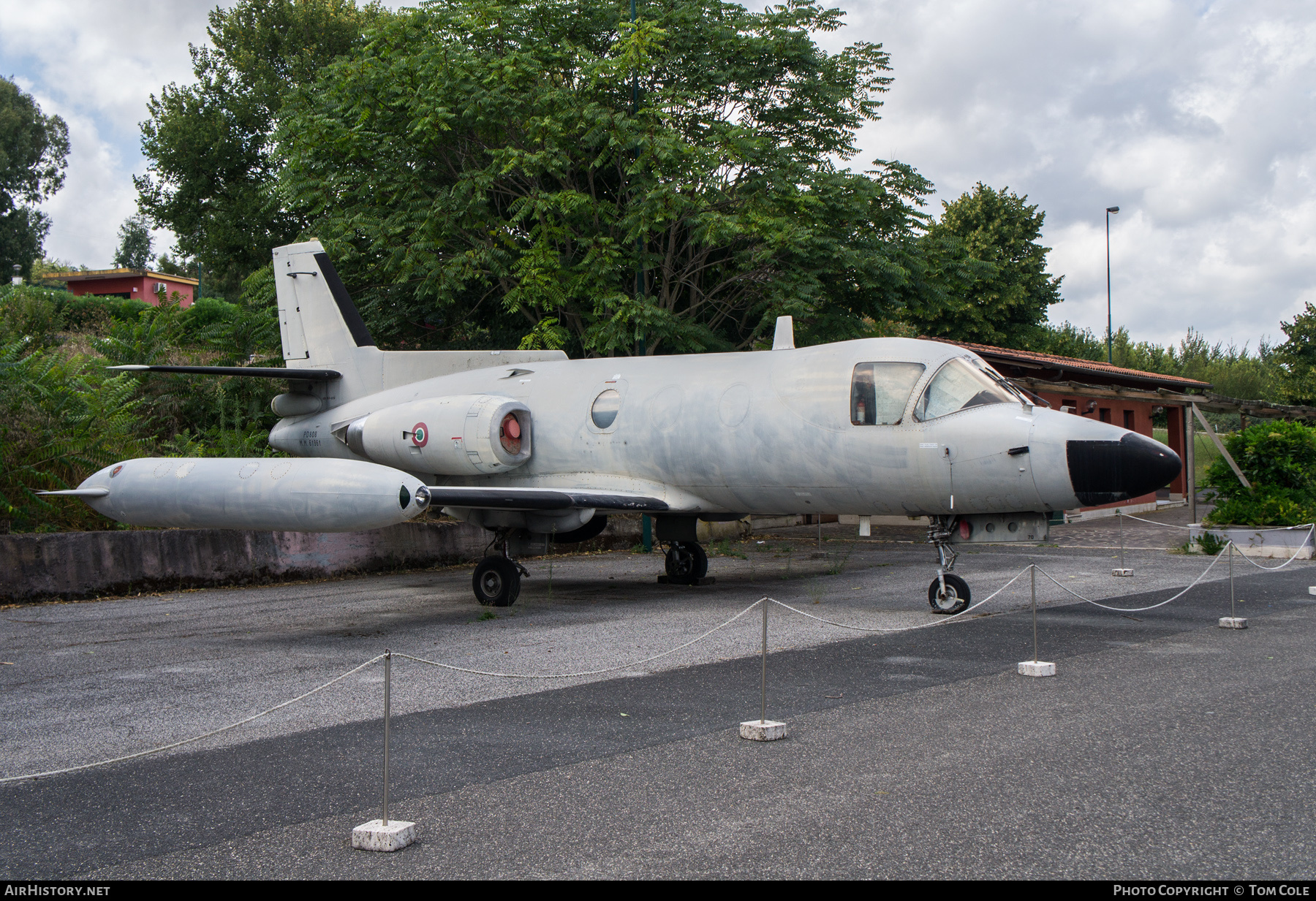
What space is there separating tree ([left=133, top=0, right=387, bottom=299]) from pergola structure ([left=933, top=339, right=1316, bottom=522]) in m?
21.0

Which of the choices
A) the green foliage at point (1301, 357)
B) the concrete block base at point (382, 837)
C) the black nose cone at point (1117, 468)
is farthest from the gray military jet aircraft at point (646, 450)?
the green foliage at point (1301, 357)

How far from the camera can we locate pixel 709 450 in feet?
37.6

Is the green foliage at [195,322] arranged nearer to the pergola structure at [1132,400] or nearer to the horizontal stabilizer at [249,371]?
the horizontal stabilizer at [249,371]

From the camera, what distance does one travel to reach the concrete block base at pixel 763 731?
18.7ft

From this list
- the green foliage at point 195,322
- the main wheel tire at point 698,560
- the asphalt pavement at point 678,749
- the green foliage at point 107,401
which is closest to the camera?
the asphalt pavement at point 678,749

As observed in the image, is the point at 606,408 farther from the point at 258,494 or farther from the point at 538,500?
the point at 258,494

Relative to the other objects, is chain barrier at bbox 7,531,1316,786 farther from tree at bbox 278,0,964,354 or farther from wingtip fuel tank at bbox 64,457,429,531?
tree at bbox 278,0,964,354

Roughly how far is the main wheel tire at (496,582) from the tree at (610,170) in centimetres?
524

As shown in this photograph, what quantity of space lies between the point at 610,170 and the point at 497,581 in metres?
8.70

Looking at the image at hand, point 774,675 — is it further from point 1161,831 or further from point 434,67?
point 434,67

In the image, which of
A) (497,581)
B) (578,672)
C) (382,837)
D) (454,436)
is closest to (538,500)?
(497,581)

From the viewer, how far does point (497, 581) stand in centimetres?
1178

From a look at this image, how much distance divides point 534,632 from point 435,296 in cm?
946

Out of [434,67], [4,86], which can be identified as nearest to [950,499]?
[434,67]
